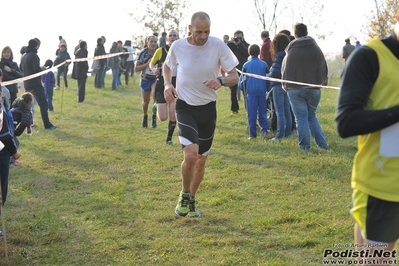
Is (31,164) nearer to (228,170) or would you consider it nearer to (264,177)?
(228,170)

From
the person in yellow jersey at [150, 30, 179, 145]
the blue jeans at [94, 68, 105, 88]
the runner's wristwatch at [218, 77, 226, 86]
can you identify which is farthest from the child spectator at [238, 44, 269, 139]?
the blue jeans at [94, 68, 105, 88]

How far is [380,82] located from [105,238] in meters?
4.34

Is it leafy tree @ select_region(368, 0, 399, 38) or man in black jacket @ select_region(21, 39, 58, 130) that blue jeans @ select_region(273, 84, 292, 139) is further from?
leafy tree @ select_region(368, 0, 399, 38)

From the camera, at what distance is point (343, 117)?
3.22m

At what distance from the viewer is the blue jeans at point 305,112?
11336mm

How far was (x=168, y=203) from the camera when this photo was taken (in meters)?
8.41

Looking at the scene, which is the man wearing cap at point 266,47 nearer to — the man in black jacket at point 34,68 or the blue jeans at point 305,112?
the blue jeans at point 305,112

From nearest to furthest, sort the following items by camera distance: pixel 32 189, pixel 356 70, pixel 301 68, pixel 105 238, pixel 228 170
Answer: pixel 356 70
pixel 105 238
pixel 32 189
pixel 228 170
pixel 301 68

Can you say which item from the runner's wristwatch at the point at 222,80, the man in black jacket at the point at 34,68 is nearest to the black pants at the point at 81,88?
the man in black jacket at the point at 34,68

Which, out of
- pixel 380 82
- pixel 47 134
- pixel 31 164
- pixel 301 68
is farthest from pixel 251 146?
pixel 380 82

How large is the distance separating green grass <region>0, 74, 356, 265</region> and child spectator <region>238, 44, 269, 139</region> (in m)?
0.46

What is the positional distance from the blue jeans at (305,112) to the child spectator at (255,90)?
71.4 inches

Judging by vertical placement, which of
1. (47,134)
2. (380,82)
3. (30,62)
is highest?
(380,82)

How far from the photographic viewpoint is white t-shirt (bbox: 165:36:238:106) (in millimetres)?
7047
